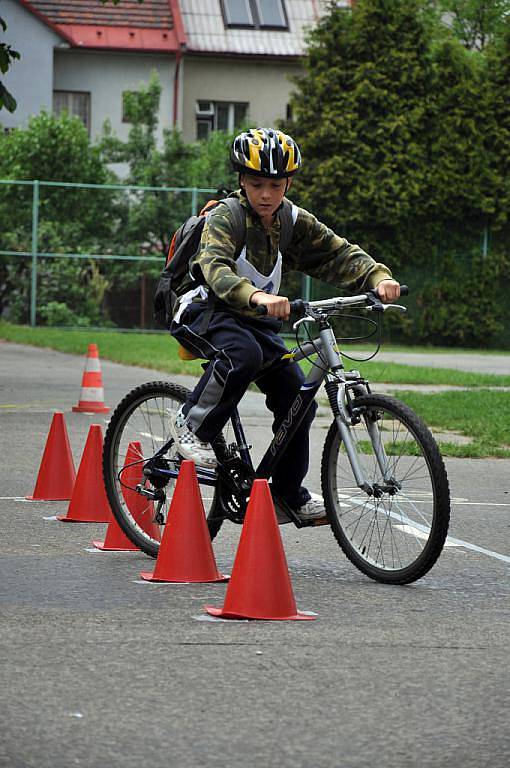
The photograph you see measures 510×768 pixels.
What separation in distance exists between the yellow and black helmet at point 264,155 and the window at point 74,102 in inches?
1447

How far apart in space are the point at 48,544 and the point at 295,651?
92.9 inches

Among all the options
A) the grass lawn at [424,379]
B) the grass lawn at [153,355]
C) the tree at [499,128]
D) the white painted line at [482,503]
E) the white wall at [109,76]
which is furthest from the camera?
the white wall at [109,76]

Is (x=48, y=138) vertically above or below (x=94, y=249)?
above

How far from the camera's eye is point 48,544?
7.12m

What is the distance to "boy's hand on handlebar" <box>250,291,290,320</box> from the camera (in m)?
5.83

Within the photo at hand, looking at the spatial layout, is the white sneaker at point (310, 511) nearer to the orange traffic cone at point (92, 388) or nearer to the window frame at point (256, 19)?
the orange traffic cone at point (92, 388)

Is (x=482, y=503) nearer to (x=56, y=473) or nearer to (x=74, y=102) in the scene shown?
(x=56, y=473)

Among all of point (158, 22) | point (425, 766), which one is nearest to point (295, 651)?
point (425, 766)

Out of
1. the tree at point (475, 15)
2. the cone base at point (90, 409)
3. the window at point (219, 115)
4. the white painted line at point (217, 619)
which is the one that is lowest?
the cone base at point (90, 409)

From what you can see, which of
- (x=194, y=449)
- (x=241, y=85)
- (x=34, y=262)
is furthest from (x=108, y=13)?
(x=194, y=449)

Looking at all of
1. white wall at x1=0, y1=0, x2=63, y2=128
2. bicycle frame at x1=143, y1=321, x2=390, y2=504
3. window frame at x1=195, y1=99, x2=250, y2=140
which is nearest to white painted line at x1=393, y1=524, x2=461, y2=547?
bicycle frame at x1=143, y1=321, x2=390, y2=504

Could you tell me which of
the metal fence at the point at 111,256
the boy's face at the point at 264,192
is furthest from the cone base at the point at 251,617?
the metal fence at the point at 111,256

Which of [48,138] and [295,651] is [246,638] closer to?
[295,651]

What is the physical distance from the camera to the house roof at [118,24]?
41188mm
